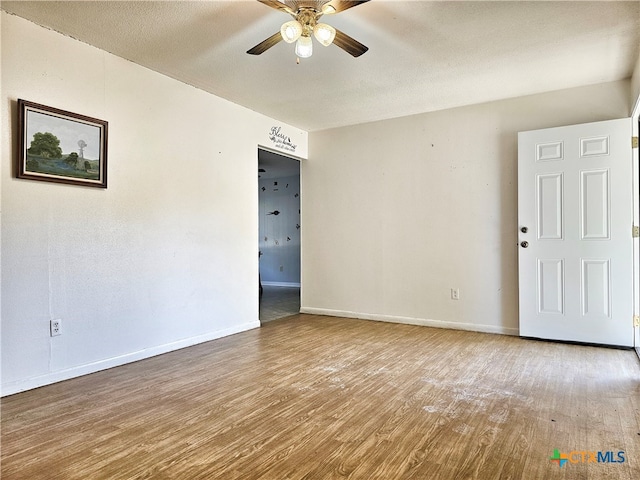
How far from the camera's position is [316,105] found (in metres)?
4.33

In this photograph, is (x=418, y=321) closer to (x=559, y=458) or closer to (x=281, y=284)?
(x=559, y=458)

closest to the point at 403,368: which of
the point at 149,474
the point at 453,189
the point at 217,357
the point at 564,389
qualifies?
the point at 564,389

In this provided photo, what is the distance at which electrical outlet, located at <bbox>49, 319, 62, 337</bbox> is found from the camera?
272 cm

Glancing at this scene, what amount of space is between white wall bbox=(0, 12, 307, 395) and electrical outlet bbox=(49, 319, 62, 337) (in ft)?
0.12

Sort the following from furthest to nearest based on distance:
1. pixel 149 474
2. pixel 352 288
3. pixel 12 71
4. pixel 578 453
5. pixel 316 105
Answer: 1. pixel 352 288
2. pixel 316 105
3. pixel 12 71
4. pixel 578 453
5. pixel 149 474

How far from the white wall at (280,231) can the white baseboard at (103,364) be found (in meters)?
4.67

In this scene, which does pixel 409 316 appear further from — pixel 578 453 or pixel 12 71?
pixel 12 71

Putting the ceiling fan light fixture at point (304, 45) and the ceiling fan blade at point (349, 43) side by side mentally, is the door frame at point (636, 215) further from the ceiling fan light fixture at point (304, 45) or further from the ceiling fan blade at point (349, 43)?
the ceiling fan light fixture at point (304, 45)

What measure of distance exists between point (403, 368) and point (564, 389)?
1.07m

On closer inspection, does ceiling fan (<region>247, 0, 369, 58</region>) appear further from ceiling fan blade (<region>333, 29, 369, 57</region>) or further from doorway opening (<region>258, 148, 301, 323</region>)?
doorway opening (<region>258, 148, 301, 323</region>)

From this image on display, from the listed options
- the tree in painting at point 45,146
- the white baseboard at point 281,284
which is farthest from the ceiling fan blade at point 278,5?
the white baseboard at point 281,284

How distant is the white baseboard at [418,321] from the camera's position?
13.6 feet

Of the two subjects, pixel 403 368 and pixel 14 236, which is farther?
pixel 403 368

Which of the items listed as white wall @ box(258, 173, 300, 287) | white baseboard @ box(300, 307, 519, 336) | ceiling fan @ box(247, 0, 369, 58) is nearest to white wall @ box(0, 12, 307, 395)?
white baseboard @ box(300, 307, 519, 336)
